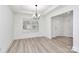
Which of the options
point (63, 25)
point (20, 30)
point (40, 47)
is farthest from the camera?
point (63, 25)

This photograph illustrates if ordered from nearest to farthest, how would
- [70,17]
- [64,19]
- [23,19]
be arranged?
1. [23,19]
2. [70,17]
3. [64,19]

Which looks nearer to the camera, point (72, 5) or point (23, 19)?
point (72, 5)

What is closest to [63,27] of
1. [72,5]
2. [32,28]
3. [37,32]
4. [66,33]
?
[66,33]

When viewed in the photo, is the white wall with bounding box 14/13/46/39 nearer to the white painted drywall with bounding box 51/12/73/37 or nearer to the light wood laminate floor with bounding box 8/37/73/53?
the white painted drywall with bounding box 51/12/73/37

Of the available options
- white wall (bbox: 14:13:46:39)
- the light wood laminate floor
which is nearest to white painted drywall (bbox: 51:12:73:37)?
white wall (bbox: 14:13:46:39)

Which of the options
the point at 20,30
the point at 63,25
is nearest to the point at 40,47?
the point at 20,30

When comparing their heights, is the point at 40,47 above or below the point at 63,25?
below

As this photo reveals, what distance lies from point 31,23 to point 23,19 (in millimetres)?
908

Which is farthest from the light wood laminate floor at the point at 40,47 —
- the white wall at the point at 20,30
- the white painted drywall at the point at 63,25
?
the white painted drywall at the point at 63,25

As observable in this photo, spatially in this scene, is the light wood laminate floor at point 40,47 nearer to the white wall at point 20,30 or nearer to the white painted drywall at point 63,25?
the white wall at point 20,30

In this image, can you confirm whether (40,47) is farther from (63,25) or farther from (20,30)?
(63,25)

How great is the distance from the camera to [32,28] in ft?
25.0

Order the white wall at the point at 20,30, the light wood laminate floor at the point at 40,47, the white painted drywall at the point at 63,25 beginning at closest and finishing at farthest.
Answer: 1. the light wood laminate floor at the point at 40,47
2. the white wall at the point at 20,30
3. the white painted drywall at the point at 63,25
